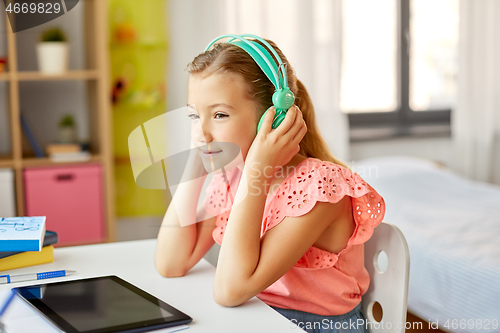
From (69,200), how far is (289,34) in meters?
1.24

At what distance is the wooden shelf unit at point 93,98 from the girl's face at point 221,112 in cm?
138

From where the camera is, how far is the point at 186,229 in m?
0.95

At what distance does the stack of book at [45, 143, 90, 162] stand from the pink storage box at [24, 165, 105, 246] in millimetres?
37

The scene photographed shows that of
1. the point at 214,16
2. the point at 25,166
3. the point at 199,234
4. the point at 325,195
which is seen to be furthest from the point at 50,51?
the point at 325,195

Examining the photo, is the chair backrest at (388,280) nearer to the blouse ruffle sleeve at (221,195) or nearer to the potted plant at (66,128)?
the blouse ruffle sleeve at (221,195)

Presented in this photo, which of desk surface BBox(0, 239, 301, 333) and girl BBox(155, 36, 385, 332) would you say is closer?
desk surface BBox(0, 239, 301, 333)

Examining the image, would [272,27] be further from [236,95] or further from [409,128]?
[236,95]

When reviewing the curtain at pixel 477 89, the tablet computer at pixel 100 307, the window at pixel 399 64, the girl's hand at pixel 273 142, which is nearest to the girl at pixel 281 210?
the girl's hand at pixel 273 142

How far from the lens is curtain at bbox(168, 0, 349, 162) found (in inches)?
90.6

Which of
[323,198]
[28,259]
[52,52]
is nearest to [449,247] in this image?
[323,198]

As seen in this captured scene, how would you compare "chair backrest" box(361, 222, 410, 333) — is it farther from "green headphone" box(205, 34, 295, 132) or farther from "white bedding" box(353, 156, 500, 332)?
"white bedding" box(353, 156, 500, 332)

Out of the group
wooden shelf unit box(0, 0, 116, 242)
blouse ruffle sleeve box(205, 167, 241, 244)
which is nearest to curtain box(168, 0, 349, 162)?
wooden shelf unit box(0, 0, 116, 242)

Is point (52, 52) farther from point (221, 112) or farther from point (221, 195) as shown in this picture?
point (221, 112)

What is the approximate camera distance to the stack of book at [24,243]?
83cm
